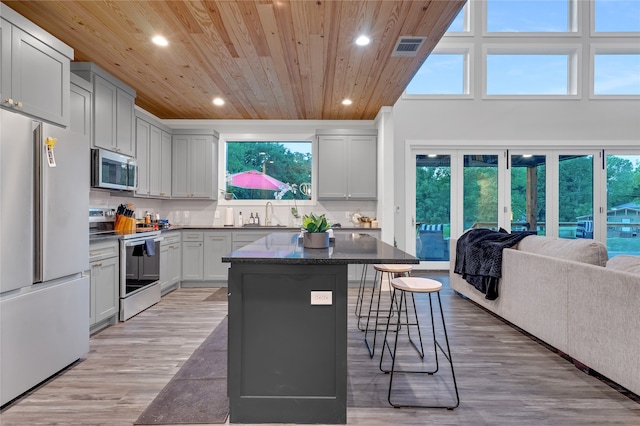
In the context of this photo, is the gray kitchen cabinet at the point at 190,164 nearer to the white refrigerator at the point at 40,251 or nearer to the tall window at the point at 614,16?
the white refrigerator at the point at 40,251

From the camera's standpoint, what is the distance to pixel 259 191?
5.93 metres

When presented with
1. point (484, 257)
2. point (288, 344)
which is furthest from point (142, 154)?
point (484, 257)

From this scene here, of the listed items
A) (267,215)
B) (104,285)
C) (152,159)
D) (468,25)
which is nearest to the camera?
(104,285)

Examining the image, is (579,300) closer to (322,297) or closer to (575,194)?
(322,297)

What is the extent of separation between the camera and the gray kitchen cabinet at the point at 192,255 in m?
5.12

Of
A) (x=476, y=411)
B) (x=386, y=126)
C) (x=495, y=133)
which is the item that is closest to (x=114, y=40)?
(x=386, y=126)

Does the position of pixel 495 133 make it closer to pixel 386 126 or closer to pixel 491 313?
pixel 386 126

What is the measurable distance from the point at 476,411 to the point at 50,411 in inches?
99.4

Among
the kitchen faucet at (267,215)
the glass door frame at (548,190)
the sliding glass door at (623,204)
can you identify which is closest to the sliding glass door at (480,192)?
the glass door frame at (548,190)

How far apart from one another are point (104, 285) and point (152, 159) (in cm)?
217

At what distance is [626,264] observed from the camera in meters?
2.29

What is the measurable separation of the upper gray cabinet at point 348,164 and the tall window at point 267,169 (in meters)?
0.53

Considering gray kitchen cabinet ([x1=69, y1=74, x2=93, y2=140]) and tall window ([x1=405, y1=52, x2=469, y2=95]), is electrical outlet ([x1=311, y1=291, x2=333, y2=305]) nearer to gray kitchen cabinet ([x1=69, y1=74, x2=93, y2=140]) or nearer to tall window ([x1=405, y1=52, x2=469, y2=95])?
gray kitchen cabinet ([x1=69, y1=74, x2=93, y2=140])

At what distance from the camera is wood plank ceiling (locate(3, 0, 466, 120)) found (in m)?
2.56
